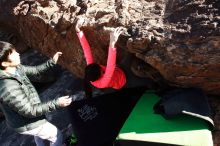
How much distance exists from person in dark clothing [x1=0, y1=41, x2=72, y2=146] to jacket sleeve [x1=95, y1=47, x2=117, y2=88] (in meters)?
0.51

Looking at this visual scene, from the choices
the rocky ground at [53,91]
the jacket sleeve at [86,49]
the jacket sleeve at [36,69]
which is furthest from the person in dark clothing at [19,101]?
the rocky ground at [53,91]

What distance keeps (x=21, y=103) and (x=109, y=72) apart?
46.8 inches

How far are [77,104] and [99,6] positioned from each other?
1.41 m

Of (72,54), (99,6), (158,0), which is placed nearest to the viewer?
(158,0)

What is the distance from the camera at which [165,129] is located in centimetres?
491

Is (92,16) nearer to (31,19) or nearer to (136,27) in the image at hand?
(136,27)

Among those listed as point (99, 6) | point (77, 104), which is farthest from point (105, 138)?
point (99, 6)

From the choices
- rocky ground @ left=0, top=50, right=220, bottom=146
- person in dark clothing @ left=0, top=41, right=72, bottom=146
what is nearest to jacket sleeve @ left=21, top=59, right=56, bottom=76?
person in dark clothing @ left=0, top=41, right=72, bottom=146

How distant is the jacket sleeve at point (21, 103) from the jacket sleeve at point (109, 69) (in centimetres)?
68

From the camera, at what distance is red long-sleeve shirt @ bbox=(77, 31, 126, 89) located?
5.43 metres

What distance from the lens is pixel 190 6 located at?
16.5ft

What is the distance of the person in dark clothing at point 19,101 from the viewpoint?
5.15 metres

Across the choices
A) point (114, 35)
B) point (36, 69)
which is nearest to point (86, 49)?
point (114, 35)

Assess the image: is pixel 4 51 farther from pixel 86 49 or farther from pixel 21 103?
pixel 86 49
